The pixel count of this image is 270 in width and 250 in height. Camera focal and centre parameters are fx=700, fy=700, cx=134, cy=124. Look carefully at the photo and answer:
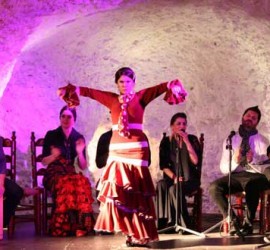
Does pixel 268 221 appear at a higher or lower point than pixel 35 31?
lower

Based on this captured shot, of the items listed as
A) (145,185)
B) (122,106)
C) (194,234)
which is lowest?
(194,234)

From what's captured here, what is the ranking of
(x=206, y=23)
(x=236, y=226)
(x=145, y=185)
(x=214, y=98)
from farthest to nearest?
(x=214, y=98)
(x=206, y=23)
(x=236, y=226)
(x=145, y=185)

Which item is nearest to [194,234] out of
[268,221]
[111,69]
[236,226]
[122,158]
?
[236,226]

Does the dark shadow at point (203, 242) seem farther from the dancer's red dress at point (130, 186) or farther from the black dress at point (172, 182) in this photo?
the black dress at point (172, 182)

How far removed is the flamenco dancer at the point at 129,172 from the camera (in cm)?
648

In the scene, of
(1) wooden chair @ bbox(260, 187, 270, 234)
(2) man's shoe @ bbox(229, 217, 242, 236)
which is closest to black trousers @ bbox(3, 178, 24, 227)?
(2) man's shoe @ bbox(229, 217, 242, 236)

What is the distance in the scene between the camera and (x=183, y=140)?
7.98 metres

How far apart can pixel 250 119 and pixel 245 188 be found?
866mm

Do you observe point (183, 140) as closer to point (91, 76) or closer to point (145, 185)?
point (145, 185)

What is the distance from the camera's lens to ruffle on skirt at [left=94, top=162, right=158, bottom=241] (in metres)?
6.47

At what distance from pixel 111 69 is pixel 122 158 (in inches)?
143

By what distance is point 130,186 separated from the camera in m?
6.47

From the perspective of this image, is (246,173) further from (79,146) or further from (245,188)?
(79,146)

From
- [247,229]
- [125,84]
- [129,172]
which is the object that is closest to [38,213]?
[129,172]
